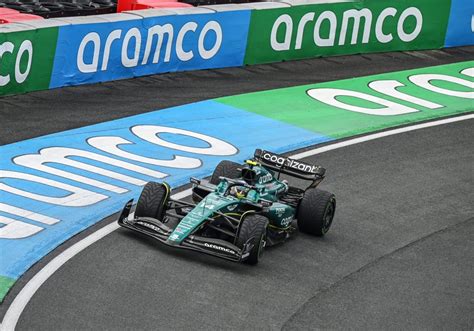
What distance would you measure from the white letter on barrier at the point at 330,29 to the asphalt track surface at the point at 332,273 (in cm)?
631

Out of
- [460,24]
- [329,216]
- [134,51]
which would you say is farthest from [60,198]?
[460,24]

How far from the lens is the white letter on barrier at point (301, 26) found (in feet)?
76.6

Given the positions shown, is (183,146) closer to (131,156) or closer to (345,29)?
(131,156)

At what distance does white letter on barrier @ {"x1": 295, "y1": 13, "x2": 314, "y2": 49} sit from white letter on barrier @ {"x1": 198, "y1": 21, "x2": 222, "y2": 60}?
211 centimetres

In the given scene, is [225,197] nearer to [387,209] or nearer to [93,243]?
[93,243]

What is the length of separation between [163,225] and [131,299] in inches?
69.1

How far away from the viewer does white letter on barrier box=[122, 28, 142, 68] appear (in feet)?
67.7

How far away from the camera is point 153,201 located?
1360 centimetres

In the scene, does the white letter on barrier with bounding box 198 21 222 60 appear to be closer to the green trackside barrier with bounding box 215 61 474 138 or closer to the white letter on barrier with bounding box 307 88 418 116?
the green trackside barrier with bounding box 215 61 474 138

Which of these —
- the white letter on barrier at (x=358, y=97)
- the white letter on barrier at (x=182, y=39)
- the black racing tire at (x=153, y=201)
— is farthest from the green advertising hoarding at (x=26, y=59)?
the black racing tire at (x=153, y=201)

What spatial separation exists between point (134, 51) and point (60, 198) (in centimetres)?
687

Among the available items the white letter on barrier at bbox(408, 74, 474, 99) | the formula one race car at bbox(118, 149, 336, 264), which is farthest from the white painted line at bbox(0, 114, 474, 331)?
the white letter on barrier at bbox(408, 74, 474, 99)

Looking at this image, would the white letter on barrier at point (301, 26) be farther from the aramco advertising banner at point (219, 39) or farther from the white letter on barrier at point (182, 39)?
the white letter on barrier at point (182, 39)

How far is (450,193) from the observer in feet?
54.0
